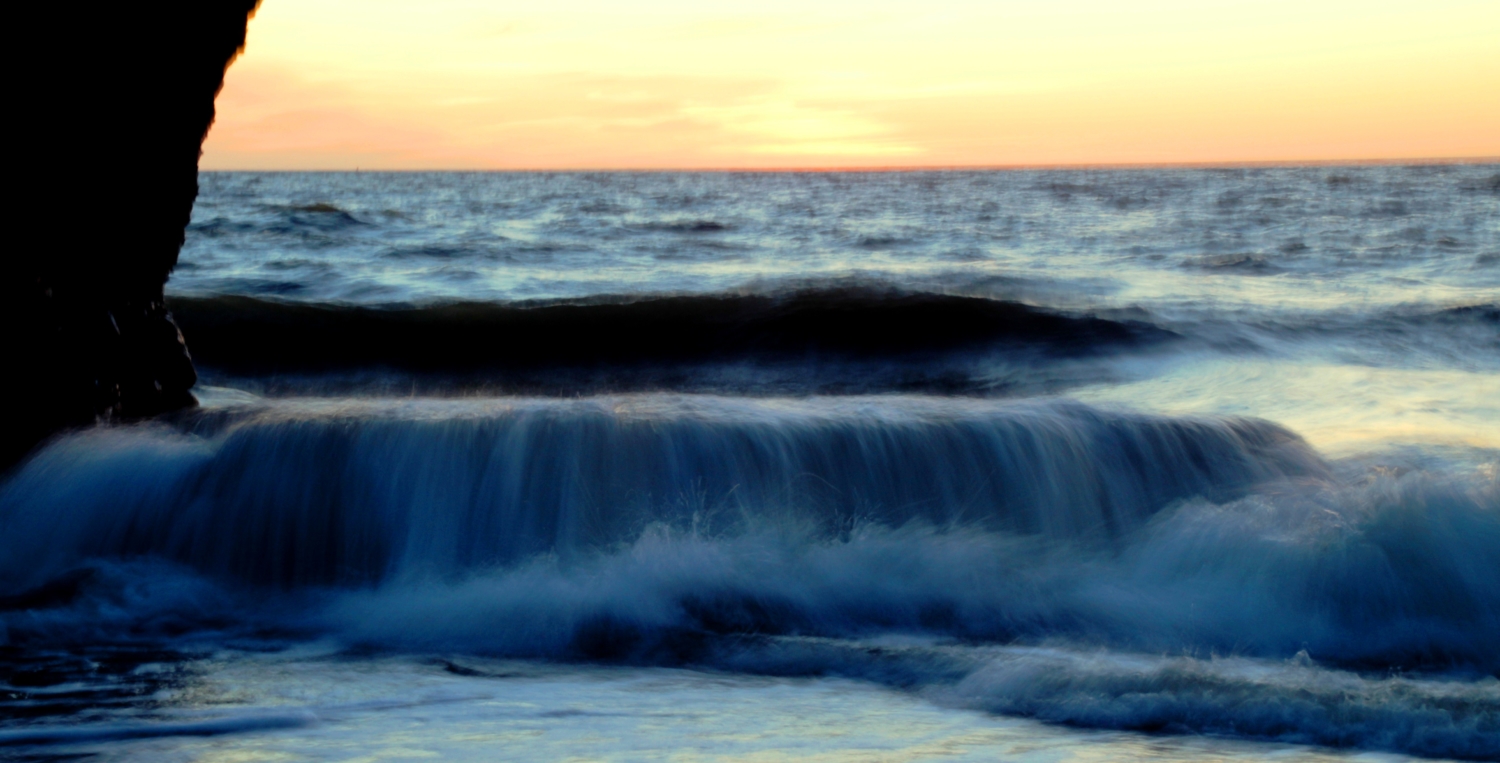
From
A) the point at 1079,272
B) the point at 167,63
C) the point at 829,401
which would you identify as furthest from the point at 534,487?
the point at 1079,272

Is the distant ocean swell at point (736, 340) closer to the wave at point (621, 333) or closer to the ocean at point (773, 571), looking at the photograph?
the wave at point (621, 333)

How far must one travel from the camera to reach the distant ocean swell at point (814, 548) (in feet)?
13.1

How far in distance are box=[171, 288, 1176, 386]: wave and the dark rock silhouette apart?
11.3ft

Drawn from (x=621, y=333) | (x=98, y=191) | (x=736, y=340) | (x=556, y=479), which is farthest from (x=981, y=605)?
(x=621, y=333)

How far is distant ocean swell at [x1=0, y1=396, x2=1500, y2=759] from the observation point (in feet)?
13.1

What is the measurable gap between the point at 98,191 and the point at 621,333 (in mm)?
5371

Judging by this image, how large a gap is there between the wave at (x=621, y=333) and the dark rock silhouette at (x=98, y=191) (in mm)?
3452

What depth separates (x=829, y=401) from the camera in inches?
245

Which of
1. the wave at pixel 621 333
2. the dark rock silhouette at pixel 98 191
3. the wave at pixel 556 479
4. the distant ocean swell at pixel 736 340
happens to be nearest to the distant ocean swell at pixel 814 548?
the wave at pixel 556 479

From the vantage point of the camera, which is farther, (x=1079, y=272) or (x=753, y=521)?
(x=1079, y=272)

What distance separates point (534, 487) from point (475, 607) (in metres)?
0.79

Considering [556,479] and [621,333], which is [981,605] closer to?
[556,479]

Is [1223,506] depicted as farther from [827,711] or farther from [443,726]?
[443,726]

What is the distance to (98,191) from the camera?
5.37m
